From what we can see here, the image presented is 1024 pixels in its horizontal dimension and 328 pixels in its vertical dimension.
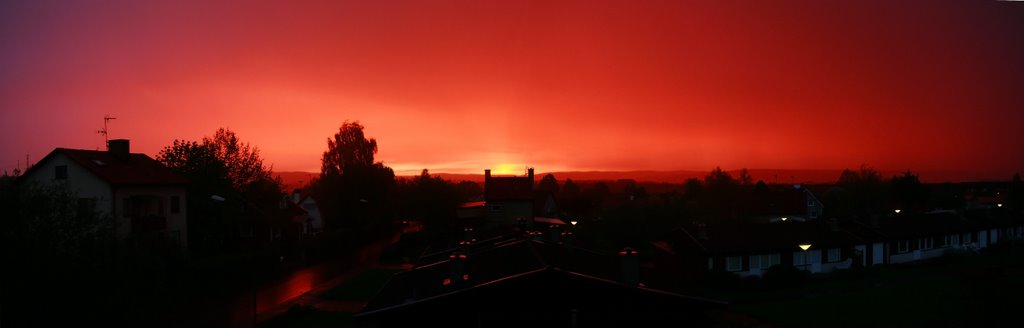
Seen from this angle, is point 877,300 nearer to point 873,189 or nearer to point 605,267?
point 605,267

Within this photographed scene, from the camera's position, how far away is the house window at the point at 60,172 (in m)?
38.2

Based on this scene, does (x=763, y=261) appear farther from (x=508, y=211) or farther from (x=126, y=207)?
(x=126, y=207)

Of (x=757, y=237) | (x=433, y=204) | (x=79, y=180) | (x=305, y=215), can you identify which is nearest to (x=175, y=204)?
(x=79, y=180)

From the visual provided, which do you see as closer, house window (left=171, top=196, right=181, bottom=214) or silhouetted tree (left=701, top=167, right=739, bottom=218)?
house window (left=171, top=196, right=181, bottom=214)

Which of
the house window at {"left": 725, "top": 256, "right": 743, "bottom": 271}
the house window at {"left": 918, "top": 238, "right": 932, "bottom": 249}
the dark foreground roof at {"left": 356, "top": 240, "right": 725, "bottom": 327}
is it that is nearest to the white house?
the dark foreground roof at {"left": 356, "top": 240, "right": 725, "bottom": 327}

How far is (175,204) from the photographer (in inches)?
1654

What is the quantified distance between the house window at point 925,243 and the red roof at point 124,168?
5446 centimetres

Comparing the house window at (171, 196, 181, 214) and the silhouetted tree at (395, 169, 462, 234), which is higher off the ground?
the house window at (171, 196, 181, 214)

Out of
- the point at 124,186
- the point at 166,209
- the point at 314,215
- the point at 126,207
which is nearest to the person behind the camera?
the point at 124,186

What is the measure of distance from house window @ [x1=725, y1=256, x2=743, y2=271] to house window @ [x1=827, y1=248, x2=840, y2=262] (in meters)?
8.17

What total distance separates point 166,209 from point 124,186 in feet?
10.9

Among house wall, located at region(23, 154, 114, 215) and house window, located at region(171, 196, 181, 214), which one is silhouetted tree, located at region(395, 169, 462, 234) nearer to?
house window, located at region(171, 196, 181, 214)

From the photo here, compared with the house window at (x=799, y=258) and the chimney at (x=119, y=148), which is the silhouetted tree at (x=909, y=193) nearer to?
the house window at (x=799, y=258)

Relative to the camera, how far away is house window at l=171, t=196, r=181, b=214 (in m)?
41.7
